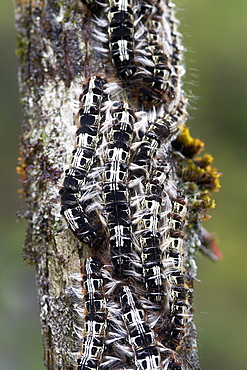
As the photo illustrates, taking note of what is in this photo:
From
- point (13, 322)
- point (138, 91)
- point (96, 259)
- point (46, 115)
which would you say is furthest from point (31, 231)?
point (13, 322)

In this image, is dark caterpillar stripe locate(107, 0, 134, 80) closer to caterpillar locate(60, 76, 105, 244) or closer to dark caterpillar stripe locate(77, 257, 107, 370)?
caterpillar locate(60, 76, 105, 244)

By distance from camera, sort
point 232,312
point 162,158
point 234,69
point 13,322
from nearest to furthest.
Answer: point 162,158, point 13,322, point 232,312, point 234,69

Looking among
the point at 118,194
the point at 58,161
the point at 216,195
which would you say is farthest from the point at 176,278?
the point at 216,195

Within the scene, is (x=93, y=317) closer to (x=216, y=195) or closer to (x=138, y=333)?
(x=138, y=333)

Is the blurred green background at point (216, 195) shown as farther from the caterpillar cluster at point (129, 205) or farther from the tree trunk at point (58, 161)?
the caterpillar cluster at point (129, 205)

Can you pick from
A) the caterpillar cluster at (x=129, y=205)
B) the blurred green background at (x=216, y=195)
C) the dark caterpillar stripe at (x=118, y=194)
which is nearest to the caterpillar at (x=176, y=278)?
the caterpillar cluster at (x=129, y=205)

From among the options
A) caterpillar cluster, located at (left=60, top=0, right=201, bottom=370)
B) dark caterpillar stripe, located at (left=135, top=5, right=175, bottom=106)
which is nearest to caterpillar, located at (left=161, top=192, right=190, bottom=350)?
caterpillar cluster, located at (left=60, top=0, right=201, bottom=370)

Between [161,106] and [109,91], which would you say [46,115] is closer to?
[109,91]
